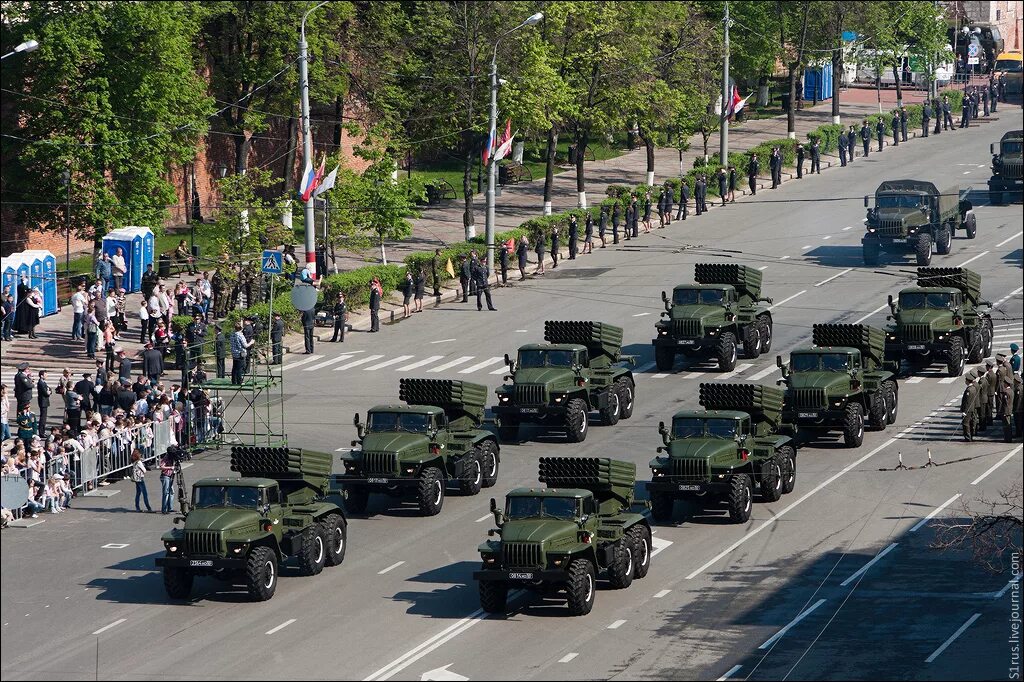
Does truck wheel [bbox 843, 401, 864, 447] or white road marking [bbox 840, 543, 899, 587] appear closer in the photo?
white road marking [bbox 840, 543, 899, 587]

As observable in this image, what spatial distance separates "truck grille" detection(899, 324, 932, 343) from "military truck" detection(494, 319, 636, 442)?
8.35m

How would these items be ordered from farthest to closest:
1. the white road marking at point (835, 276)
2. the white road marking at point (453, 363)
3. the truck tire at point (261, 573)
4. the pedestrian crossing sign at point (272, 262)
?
the white road marking at point (835, 276)
the pedestrian crossing sign at point (272, 262)
the white road marking at point (453, 363)
the truck tire at point (261, 573)

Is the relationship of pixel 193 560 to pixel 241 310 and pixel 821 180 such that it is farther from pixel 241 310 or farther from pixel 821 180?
pixel 821 180

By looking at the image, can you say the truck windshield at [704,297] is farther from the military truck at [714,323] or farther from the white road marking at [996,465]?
the white road marking at [996,465]

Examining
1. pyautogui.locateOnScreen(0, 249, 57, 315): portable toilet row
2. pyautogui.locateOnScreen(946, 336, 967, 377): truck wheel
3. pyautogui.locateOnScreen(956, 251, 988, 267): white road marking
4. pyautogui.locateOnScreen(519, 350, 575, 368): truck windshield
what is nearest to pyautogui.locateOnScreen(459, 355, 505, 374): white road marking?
pyautogui.locateOnScreen(519, 350, 575, 368): truck windshield

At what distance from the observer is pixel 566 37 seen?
81188 millimetres

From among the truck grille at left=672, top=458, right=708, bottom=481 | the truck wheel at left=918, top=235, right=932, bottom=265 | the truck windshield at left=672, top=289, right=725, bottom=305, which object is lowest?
the truck grille at left=672, top=458, right=708, bottom=481

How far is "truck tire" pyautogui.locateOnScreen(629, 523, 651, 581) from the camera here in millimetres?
35094

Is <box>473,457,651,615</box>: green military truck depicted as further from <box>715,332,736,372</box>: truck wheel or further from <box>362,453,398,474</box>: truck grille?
<box>715,332,736,372</box>: truck wheel

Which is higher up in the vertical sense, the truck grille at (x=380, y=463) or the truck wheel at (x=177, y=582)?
the truck grille at (x=380, y=463)

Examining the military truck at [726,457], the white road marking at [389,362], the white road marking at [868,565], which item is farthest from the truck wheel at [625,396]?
the white road marking at [868,565]

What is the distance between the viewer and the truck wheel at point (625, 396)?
48.7 m

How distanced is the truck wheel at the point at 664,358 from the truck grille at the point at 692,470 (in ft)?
50.8

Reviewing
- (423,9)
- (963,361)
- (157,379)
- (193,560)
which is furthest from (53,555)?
(423,9)
